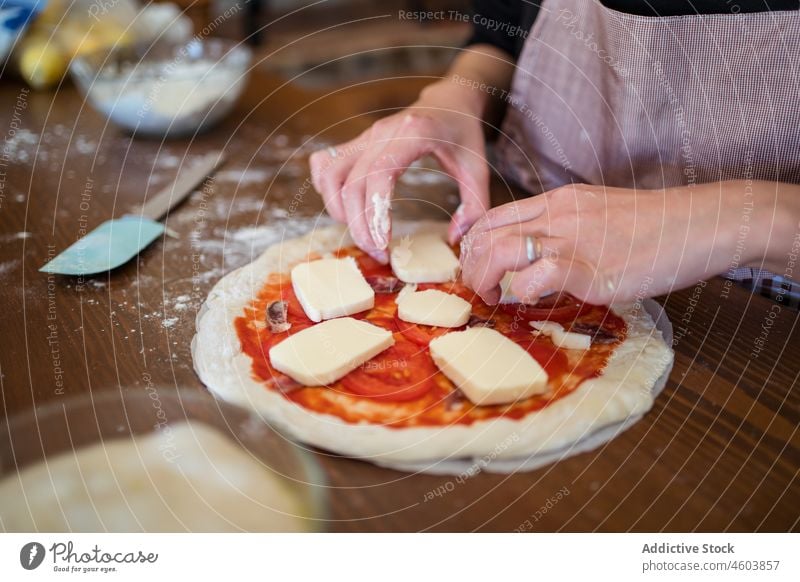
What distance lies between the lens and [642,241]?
680mm

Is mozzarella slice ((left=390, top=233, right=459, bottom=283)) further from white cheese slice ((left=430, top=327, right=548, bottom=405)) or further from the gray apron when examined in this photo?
the gray apron

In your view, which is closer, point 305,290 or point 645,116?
point 305,290

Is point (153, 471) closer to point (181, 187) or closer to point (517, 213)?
point (517, 213)

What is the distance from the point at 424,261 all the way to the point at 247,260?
26 cm

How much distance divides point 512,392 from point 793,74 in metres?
0.53

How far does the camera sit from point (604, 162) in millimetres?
978

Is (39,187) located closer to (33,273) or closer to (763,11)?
(33,273)

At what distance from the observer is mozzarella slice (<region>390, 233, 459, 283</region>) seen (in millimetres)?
848

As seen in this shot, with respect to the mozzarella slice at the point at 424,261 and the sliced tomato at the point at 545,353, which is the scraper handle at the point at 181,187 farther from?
the sliced tomato at the point at 545,353

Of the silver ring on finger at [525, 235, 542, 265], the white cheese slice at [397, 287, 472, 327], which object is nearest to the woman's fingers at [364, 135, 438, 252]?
the white cheese slice at [397, 287, 472, 327]

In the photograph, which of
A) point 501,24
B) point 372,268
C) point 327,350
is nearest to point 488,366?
point 327,350

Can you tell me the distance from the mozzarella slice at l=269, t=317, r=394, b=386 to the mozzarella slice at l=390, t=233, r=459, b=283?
139 mm
